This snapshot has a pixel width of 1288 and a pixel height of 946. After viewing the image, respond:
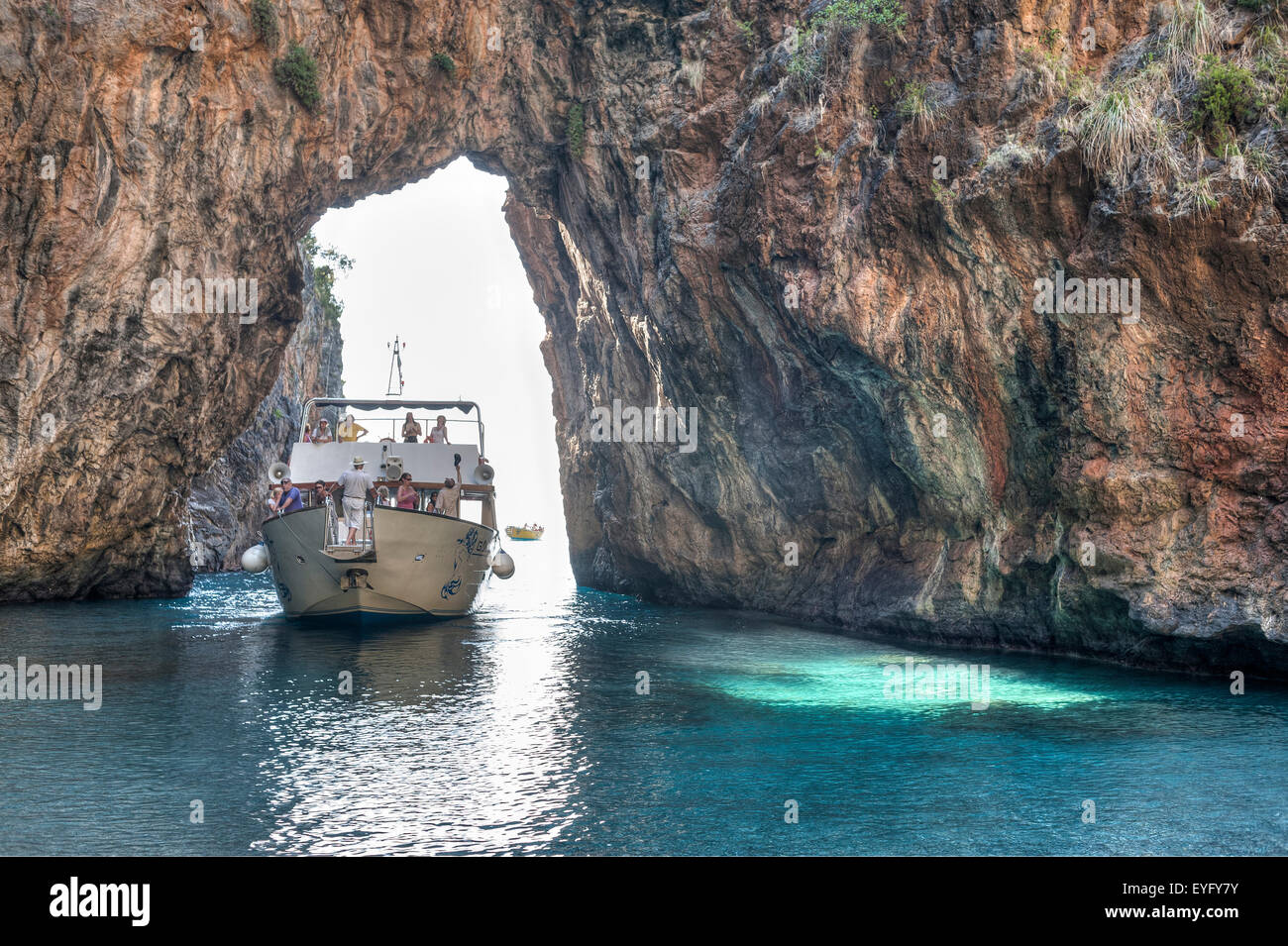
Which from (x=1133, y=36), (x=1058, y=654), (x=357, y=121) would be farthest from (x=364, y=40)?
(x=1058, y=654)

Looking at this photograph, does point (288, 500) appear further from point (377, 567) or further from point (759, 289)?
point (759, 289)

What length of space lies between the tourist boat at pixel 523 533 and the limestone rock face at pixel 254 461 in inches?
2485

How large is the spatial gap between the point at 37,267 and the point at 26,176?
5.22 feet

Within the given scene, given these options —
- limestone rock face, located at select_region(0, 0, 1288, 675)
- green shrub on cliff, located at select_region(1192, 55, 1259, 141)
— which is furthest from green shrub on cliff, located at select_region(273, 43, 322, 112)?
green shrub on cliff, located at select_region(1192, 55, 1259, 141)

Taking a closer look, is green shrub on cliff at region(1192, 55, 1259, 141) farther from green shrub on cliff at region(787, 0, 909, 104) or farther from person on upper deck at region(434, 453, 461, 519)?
person on upper deck at region(434, 453, 461, 519)

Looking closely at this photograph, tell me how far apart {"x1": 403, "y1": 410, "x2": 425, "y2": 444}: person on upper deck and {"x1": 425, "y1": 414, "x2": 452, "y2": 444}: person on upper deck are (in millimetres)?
277

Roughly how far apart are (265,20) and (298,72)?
1.06 meters

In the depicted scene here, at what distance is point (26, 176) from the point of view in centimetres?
1633

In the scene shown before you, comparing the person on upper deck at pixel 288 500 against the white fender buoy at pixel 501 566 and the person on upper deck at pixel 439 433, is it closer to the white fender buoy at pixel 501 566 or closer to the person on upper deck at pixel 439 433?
the person on upper deck at pixel 439 433

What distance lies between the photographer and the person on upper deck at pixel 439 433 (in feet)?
74.4

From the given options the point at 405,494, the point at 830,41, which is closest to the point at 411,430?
the point at 405,494

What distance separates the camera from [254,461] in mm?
39531

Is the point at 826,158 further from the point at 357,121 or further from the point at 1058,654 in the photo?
the point at 357,121

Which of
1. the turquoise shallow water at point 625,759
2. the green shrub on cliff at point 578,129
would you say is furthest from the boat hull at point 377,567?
the green shrub on cliff at point 578,129
